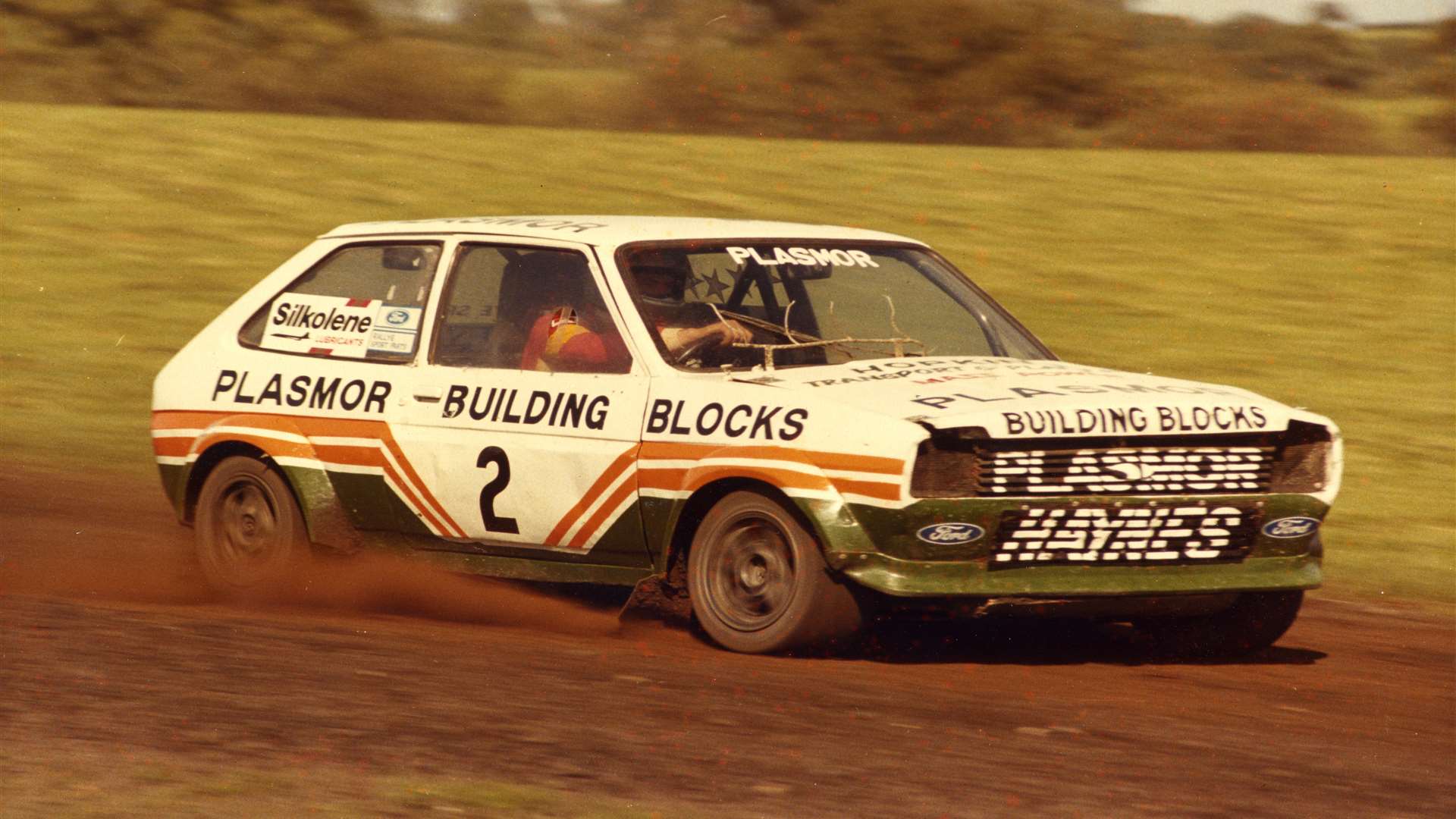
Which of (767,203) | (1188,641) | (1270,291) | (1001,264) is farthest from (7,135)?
(1188,641)

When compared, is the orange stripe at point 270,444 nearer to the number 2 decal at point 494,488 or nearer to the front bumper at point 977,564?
the number 2 decal at point 494,488

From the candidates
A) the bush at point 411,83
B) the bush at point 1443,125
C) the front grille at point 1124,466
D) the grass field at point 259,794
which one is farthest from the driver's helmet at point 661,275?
the bush at point 411,83

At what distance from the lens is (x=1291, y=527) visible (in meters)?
7.18

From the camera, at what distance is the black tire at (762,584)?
6.79 meters

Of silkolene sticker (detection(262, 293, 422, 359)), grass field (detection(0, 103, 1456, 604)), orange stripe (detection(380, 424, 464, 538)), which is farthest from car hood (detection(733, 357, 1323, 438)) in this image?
grass field (detection(0, 103, 1456, 604))

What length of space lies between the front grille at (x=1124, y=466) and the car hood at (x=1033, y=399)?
0.04 meters

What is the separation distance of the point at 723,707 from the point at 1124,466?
158 cm

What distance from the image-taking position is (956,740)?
5871mm

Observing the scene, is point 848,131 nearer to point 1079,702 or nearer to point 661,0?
point 661,0

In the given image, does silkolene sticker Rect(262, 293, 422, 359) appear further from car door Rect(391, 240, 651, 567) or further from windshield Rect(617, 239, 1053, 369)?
windshield Rect(617, 239, 1053, 369)

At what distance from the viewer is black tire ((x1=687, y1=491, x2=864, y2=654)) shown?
6789 mm

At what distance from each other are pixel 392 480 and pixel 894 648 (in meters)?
1.95

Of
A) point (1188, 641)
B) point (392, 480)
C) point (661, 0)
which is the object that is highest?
point (661, 0)

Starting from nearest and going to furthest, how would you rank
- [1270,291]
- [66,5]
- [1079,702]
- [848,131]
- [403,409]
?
1. [1079,702]
2. [403,409]
3. [1270,291]
4. [848,131]
5. [66,5]
